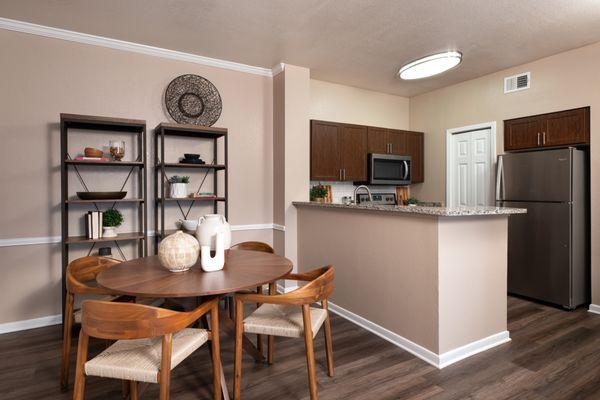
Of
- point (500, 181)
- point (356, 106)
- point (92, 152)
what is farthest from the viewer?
point (356, 106)

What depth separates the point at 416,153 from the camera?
5184 millimetres

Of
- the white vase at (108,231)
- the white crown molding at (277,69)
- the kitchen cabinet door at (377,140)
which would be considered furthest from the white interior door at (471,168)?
the white vase at (108,231)

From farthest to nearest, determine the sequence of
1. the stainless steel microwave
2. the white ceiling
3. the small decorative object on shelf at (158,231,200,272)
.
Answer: the stainless steel microwave, the white ceiling, the small decorative object on shelf at (158,231,200,272)

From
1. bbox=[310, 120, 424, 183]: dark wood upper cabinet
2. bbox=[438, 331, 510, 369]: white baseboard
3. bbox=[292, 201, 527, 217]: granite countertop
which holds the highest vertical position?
bbox=[310, 120, 424, 183]: dark wood upper cabinet

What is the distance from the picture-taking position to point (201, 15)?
286cm

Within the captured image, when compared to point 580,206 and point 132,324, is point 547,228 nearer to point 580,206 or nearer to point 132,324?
point 580,206

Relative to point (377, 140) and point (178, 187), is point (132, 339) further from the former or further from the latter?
point (377, 140)

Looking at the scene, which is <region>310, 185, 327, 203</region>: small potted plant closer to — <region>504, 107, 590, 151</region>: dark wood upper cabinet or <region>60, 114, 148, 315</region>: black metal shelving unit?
<region>60, 114, 148, 315</region>: black metal shelving unit

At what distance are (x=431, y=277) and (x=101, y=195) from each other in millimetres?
2751

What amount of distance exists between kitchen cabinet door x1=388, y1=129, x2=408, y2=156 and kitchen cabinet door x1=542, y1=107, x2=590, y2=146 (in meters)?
1.70

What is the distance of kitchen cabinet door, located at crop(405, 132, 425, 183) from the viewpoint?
511 cm

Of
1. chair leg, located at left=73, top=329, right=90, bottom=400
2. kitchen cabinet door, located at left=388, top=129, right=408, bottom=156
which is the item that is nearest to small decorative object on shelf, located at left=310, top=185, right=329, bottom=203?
kitchen cabinet door, located at left=388, top=129, right=408, bottom=156

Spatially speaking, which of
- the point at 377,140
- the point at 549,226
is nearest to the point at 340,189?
the point at 377,140

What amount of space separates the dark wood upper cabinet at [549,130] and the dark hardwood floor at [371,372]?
6.20 feet
